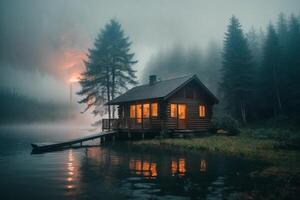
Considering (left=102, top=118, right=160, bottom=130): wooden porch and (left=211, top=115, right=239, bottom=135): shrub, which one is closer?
(left=211, top=115, right=239, bottom=135): shrub

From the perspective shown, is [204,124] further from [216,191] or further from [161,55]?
[161,55]

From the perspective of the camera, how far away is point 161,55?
99812 mm

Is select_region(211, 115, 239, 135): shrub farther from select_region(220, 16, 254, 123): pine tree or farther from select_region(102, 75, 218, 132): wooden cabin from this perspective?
select_region(220, 16, 254, 123): pine tree

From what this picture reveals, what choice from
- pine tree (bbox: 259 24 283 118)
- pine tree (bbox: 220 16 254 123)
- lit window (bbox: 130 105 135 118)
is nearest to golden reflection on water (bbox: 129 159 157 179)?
lit window (bbox: 130 105 135 118)

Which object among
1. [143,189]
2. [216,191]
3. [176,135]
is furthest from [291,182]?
[176,135]

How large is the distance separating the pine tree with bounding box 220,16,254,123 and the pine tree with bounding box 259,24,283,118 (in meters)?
2.53

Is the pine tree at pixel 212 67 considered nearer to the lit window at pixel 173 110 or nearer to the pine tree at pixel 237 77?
the pine tree at pixel 237 77

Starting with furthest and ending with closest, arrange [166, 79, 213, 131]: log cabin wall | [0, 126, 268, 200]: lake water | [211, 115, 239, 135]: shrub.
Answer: [166, 79, 213, 131]: log cabin wall, [211, 115, 239, 135]: shrub, [0, 126, 268, 200]: lake water

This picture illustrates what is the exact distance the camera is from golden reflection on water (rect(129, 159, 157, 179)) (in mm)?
12281

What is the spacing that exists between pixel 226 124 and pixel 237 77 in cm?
1545

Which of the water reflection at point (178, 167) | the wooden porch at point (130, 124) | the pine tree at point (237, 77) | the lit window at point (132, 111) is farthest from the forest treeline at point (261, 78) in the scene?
the water reflection at point (178, 167)

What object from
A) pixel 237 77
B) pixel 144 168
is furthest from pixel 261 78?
pixel 144 168

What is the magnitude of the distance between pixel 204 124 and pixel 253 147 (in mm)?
12895

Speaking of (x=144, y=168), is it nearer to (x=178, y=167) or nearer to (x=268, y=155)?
(x=178, y=167)
